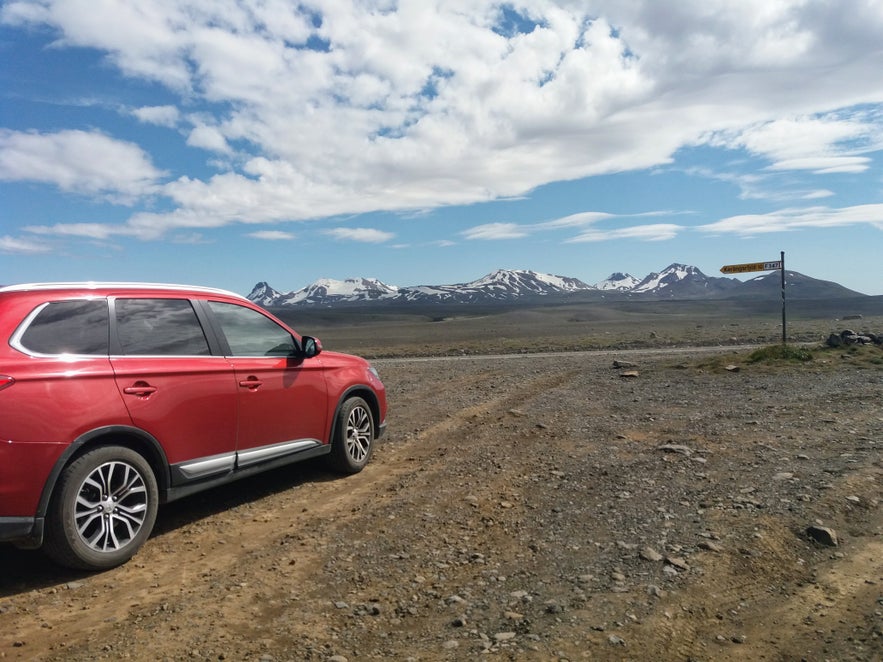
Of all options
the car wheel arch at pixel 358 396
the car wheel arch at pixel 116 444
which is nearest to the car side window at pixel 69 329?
the car wheel arch at pixel 116 444

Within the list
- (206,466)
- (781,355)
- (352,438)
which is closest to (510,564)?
(206,466)

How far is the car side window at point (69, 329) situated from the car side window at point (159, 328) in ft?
0.47

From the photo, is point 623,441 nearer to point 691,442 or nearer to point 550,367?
point 691,442

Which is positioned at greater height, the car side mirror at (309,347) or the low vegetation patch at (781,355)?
the car side mirror at (309,347)

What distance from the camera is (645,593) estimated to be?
3822mm

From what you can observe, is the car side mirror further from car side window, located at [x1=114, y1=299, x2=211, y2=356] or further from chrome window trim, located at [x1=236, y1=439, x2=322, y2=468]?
car side window, located at [x1=114, y1=299, x2=211, y2=356]

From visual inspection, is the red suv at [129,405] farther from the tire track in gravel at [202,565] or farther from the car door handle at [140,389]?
the tire track in gravel at [202,565]

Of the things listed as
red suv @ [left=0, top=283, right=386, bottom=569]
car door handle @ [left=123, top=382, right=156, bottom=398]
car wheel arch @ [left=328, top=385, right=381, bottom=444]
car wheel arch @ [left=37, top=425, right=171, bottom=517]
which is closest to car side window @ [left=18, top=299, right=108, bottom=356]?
red suv @ [left=0, top=283, right=386, bottom=569]

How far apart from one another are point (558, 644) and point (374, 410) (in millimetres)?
4215

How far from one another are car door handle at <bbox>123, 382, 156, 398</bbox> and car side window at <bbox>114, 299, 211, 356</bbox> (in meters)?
0.25

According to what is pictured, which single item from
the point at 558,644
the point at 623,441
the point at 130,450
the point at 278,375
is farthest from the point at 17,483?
the point at 623,441

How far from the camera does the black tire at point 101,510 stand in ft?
13.3

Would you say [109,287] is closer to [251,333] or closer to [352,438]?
[251,333]

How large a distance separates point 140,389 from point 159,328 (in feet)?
1.99
